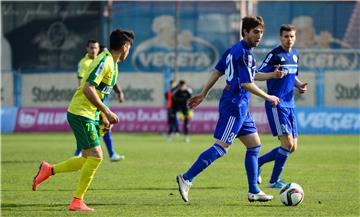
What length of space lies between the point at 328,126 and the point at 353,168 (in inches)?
646

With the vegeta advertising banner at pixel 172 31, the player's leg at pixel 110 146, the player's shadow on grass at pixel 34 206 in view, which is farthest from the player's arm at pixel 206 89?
the vegeta advertising banner at pixel 172 31

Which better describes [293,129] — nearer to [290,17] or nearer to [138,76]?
[138,76]

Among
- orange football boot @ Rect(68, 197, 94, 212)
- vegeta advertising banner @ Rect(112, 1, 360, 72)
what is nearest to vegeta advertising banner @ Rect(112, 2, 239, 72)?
vegeta advertising banner @ Rect(112, 1, 360, 72)

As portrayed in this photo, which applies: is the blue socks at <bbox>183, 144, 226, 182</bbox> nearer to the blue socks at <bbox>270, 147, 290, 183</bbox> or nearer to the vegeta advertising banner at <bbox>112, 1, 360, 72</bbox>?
the blue socks at <bbox>270, 147, 290, 183</bbox>

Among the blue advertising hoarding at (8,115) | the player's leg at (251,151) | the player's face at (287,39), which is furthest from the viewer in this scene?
the blue advertising hoarding at (8,115)

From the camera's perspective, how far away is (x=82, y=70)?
1664 centimetres

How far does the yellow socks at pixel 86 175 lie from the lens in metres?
10.2

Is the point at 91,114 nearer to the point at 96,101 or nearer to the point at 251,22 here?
the point at 96,101

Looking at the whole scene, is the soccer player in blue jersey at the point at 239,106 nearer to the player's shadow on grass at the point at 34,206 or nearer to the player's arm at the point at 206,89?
the player's arm at the point at 206,89

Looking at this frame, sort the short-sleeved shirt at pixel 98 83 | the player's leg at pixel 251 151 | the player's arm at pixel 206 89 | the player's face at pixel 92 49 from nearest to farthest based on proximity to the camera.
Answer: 1. the short-sleeved shirt at pixel 98 83
2. the player's leg at pixel 251 151
3. the player's arm at pixel 206 89
4. the player's face at pixel 92 49

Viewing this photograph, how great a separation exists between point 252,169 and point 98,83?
2412mm

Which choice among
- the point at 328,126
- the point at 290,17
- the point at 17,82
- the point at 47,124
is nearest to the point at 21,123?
the point at 47,124

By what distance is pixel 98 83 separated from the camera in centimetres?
998

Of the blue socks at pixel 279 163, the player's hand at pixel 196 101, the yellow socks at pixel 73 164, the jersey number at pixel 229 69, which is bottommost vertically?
the blue socks at pixel 279 163
